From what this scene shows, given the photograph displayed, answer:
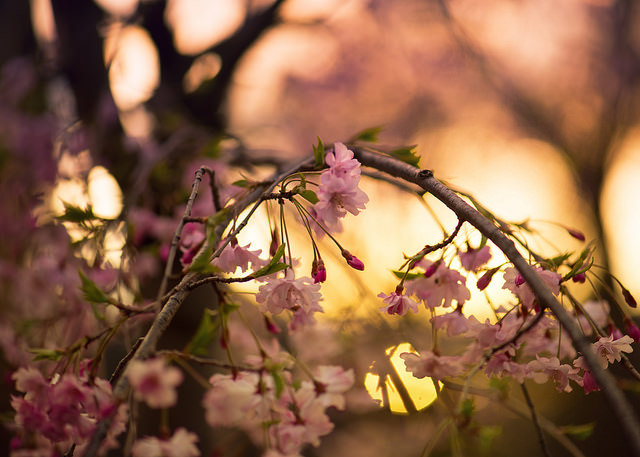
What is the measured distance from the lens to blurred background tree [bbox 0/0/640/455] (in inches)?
93.3

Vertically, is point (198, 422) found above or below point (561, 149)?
below

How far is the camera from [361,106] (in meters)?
7.52

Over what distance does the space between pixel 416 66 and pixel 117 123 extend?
18.8ft

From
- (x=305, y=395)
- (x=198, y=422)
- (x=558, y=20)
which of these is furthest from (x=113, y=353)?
(x=558, y=20)

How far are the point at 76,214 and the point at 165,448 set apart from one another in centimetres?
71

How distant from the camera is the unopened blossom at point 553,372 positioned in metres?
0.83

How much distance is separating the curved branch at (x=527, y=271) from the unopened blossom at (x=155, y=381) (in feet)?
1.43

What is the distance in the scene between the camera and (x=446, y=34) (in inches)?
275

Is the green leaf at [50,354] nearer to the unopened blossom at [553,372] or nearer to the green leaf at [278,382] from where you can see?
the green leaf at [278,382]

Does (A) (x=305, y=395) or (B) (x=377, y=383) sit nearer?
(A) (x=305, y=395)

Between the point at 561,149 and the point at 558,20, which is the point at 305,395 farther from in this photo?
the point at 558,20

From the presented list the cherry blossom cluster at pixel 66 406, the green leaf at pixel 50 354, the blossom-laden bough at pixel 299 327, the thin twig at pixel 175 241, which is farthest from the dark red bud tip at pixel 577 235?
the green leaf at pixel 50 354

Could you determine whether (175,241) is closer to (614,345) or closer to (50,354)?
(50,354)

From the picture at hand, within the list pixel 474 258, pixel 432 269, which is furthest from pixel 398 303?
pixel 474 258
